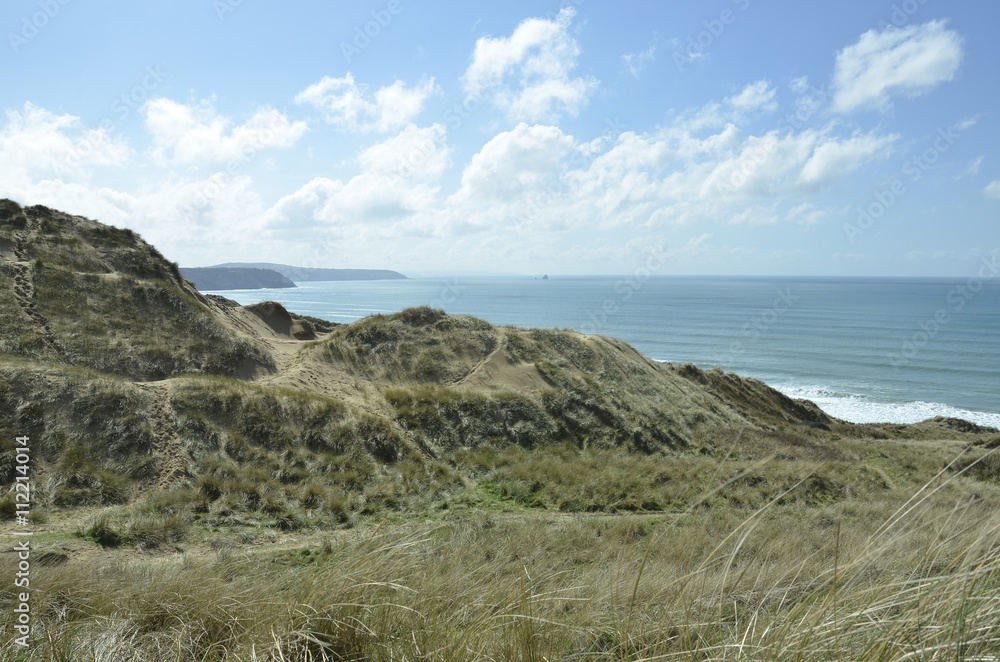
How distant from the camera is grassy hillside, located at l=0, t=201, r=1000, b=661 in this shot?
2.84m

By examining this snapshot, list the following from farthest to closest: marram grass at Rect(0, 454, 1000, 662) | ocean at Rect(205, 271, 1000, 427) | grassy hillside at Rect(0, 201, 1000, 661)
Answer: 1. ocean at Rect(205, 271, 1000, 427)
2. grassy hillside at Rect(0, 201, 1000, 661)
3. marram grass at Rect(0, 454, 1000, 662)

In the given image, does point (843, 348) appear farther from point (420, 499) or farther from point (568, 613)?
point (568, 613)

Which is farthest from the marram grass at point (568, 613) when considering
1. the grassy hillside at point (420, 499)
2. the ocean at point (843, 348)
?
the ocean at point (843, 348)

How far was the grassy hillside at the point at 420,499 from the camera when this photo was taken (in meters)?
2.84

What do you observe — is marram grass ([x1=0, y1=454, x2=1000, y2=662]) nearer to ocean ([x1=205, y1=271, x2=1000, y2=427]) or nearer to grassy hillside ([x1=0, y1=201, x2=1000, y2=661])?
grassy hillside ([x1=0, y1=201, x2=1000, y2=661])

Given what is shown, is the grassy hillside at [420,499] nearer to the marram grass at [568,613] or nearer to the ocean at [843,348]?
the marram grass at [568,613]

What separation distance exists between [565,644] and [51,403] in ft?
51.6

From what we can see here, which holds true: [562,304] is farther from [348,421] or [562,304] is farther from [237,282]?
[348,421]

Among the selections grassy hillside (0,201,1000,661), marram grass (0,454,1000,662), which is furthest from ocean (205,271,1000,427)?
marram grass (0,454,1000,662)

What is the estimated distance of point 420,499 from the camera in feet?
46.9

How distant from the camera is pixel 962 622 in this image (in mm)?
2049

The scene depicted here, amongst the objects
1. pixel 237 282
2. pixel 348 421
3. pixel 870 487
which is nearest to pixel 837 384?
pixel 870 487

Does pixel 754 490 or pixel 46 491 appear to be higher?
pixel 46 491

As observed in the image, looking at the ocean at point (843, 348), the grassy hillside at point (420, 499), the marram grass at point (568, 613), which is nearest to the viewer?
the marram grass at point (568, 613)
